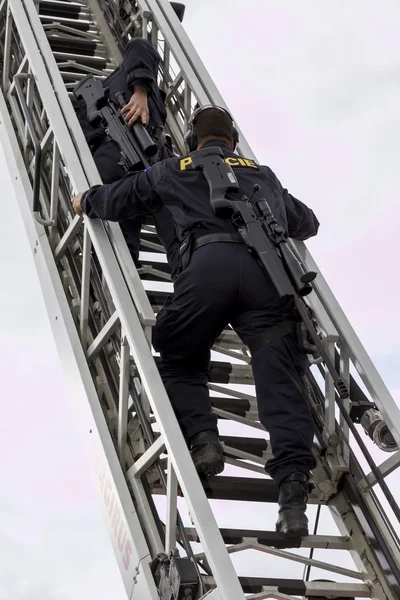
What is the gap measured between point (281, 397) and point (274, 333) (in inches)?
10.9

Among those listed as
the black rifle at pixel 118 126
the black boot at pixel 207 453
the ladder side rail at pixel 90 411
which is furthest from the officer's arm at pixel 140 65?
the black boot at pixel 207 453

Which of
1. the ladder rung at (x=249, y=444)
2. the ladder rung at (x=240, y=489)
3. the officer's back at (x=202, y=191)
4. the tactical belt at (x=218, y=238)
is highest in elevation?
the officer's back at (x=202, y=191)

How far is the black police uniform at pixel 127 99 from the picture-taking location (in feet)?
17.5

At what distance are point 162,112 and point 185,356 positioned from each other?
2212mm

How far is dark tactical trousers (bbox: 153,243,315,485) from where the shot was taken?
383 centimetres

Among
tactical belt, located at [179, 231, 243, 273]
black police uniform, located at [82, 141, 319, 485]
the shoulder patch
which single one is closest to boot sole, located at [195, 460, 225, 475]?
black police uniform, located at [82, 141, 319, 485]

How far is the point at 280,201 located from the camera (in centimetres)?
438

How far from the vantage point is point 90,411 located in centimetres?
427

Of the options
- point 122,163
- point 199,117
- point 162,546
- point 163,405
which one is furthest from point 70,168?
point 162,546

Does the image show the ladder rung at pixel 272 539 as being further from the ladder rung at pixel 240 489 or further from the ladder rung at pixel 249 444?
the ladder rung at pixel 249 444

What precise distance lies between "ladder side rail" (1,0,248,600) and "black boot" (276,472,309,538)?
48cm

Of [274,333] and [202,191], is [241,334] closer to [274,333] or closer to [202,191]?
[274,333]

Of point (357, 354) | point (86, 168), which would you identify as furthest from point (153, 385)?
point (86, 168)

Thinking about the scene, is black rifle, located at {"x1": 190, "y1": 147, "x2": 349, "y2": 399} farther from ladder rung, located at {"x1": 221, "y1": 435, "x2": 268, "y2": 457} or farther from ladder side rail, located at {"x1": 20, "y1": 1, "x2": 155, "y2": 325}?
ladder rung, located at {"x1": 221, "y1": 435, "x2": 268, "y2": 457}
